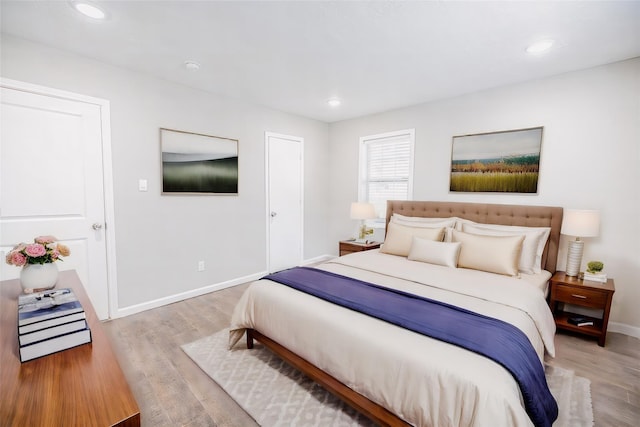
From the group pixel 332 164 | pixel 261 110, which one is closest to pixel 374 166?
pixel 332 164

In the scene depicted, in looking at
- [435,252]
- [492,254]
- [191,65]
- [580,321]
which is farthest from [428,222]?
[191,65]

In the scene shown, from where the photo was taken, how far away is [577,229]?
2510 millimetres

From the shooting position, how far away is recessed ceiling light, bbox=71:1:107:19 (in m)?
1.86

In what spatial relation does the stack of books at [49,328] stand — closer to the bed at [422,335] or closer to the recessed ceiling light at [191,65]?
the bed at [422,335]

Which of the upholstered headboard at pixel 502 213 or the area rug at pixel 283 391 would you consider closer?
the area rug at pixel 283 391

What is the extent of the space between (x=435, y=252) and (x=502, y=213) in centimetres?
105

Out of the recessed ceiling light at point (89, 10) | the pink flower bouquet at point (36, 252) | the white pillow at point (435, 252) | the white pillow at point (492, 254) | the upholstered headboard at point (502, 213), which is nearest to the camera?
the pink flower bouquet at point (36, 252)

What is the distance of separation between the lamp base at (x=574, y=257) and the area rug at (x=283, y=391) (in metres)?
1.01

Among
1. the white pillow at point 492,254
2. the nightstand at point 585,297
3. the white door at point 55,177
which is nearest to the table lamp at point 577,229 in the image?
the nightstand at point 585,297

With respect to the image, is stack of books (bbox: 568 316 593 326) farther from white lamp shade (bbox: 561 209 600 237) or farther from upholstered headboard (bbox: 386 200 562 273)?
white lamp shade (bbox: 561 209 600 237)

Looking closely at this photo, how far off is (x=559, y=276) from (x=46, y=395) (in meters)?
3.58

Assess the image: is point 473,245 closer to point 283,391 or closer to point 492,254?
point 492,254

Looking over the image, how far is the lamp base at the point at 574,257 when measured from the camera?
2627 millimetres

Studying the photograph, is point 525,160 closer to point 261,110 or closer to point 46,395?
point 261,110
